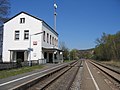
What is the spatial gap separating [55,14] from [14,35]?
28.0 meters

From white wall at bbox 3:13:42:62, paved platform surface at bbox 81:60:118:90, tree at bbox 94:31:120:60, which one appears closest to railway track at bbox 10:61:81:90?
paved platform surface at bbox 81:60:118:90

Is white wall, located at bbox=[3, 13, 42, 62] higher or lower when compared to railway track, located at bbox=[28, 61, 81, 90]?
higher

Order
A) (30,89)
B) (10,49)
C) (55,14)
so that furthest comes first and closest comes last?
(55,14), (10,49), (30,89)

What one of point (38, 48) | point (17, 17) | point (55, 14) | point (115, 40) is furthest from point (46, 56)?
point (115, 40)

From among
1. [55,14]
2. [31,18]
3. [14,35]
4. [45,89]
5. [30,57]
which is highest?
[55,14]

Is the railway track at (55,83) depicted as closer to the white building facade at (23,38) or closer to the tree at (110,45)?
the white building facade at (23,38)

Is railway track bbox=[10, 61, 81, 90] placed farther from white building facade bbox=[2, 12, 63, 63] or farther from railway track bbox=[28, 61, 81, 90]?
white building facade bbox=[2, 12, 63, 63]

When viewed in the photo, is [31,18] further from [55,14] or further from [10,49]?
[55,14]

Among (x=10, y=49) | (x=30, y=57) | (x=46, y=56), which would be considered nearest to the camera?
(x=30, y=57)

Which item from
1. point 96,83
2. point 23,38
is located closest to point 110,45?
point 23,38

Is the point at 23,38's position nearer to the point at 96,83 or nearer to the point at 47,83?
the point at 47,83

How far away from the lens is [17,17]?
49.4 metres

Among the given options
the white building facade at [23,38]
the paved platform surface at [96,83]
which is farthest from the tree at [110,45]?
the paved platform surface at [96,83]

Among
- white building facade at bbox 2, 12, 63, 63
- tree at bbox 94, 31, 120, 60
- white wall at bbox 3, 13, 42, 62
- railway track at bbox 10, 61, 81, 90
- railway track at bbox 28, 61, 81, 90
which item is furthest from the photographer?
tree at bbox 94, 31, 120, 60
